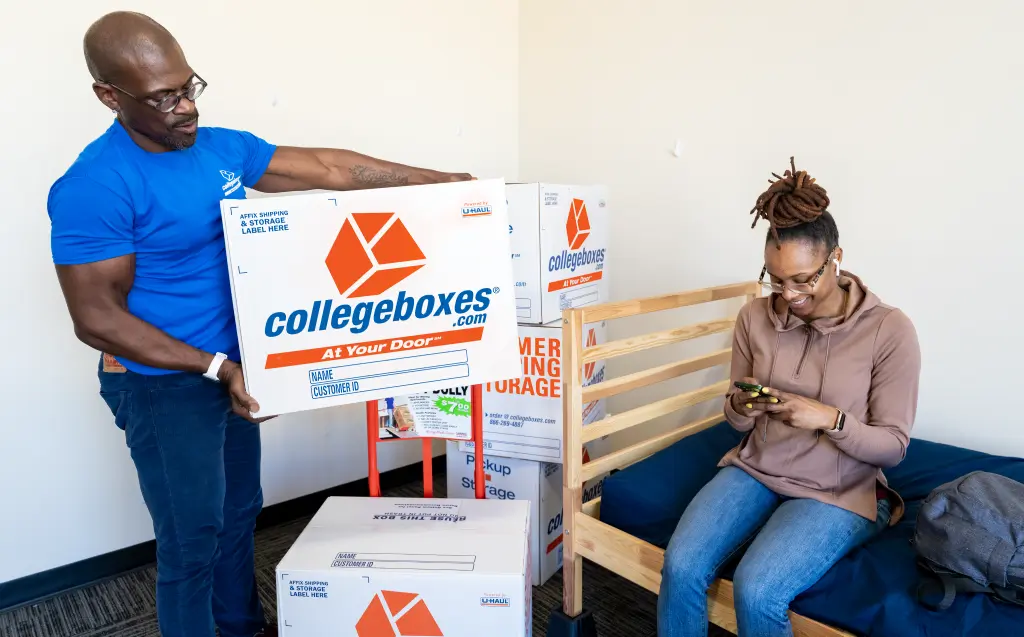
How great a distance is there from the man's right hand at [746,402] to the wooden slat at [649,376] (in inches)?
12.6

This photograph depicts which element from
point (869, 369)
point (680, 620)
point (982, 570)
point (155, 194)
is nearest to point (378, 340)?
point (155, 194)

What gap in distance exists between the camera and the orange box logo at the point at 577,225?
2.02 meters

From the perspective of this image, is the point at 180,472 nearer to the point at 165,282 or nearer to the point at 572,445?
the point at 165,282

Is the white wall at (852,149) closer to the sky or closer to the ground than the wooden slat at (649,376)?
closer to the sky

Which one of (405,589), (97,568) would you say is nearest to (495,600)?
(405,589)

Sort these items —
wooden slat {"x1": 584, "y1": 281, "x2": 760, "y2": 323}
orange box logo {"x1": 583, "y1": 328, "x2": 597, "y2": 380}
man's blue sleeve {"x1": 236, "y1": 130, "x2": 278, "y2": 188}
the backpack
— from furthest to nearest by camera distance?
orange box logo {"x1": 583, "y1": 328, "x2": 597, "y2": 380}, wooden slat {"x1": 584, "y1": 281, "x2": 760, "y2": 323}, man's blue sleeve {"x1": 236, "y1": 130, "x2": 278, "y2": 188}, the backpack

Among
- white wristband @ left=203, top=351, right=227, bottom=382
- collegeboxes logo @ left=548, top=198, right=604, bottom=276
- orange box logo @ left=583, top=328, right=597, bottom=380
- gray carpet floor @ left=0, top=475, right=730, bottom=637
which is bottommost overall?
gray carpet floor @ left=0, top=475, right=730, bottom=637

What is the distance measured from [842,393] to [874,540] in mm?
330

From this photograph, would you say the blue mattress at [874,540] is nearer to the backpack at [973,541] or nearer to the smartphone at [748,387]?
the backpack at [973,541]

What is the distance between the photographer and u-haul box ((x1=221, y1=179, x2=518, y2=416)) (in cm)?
136

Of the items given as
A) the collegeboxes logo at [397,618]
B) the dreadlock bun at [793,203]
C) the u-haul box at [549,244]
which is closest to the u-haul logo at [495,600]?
the collegeboxes logo at [397,618]

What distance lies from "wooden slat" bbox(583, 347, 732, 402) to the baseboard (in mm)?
1387

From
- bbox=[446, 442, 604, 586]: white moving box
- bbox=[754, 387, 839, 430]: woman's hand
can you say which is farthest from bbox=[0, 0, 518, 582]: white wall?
bbox=[754, 387, 839, 430]: woman's hand

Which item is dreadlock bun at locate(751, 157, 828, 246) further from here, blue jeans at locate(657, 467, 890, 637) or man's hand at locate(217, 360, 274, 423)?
man's hand at locate(217, 360, 274, 423)
